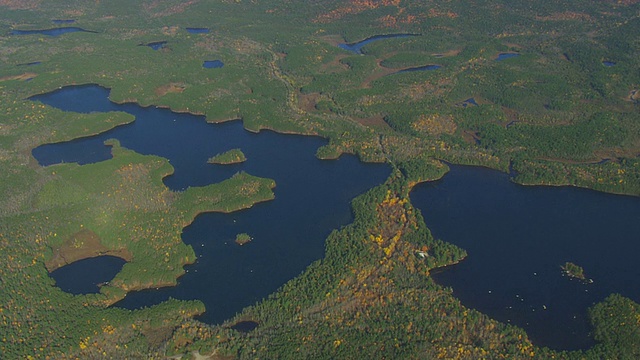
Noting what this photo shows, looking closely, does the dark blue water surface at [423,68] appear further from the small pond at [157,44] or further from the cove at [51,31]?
the cove at [51,31]

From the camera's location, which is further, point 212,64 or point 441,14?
point 441,14

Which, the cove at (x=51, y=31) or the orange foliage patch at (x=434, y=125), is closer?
the orange foliage patch at (x=434, y=125)

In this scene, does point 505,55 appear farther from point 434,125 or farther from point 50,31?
point 50,31

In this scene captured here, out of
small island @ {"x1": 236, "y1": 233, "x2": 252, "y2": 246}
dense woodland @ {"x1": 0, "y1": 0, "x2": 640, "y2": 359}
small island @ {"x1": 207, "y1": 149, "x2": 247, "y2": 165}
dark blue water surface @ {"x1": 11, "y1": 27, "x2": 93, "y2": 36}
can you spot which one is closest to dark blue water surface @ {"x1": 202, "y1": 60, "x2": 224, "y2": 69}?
dense woodland @ {"x1": 0, "y1": 0, "x2": 640, "y2": 359}

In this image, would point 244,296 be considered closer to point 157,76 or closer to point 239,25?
point 157,76

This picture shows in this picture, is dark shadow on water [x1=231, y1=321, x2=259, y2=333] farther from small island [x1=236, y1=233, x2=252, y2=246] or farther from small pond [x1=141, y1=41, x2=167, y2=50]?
small pond [x1=141, y1=41, x2=167, y2=50]

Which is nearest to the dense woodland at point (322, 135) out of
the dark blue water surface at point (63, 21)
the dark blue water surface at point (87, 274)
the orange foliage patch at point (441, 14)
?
the orange foliage patch at point (441, 14)

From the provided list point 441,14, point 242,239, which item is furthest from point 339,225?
point 441,14
